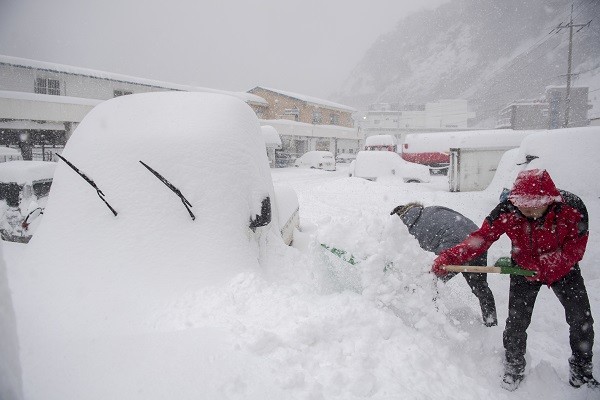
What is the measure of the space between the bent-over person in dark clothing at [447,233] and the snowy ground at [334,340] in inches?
9.0

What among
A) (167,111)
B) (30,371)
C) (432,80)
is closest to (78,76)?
(167,111)

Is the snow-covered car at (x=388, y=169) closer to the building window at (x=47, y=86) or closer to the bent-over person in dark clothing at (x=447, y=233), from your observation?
the bent-over person in dark clothing at (x=447, y=233)

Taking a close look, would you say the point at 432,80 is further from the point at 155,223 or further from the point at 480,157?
the point at 155,223

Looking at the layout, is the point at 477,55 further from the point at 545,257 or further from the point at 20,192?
the point at 20,192

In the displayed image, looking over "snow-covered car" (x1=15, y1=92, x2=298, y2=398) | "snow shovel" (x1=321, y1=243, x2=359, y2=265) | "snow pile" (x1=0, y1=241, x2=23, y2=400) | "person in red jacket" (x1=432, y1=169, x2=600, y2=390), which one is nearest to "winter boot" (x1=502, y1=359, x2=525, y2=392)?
"person in red jacket" (x1=432, y1=169, x2=600, y2=390)

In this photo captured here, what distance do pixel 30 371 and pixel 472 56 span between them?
463 ft

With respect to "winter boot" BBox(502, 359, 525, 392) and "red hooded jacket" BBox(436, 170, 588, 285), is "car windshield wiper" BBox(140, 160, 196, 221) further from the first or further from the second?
"winter boot" BBox(502, 359, 525, 392)

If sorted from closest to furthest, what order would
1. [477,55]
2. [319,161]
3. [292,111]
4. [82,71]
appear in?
1. [82,71]
2. [319,161]
3. [292,111]
4. [477,55]

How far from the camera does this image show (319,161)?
79.4 feet

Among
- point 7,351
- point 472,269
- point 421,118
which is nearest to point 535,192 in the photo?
point 472,269

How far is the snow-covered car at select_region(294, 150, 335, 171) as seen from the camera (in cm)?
2384

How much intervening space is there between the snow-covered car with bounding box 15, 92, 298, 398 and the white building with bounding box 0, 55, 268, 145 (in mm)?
18688

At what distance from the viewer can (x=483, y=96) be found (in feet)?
295

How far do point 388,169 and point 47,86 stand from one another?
2087cm
